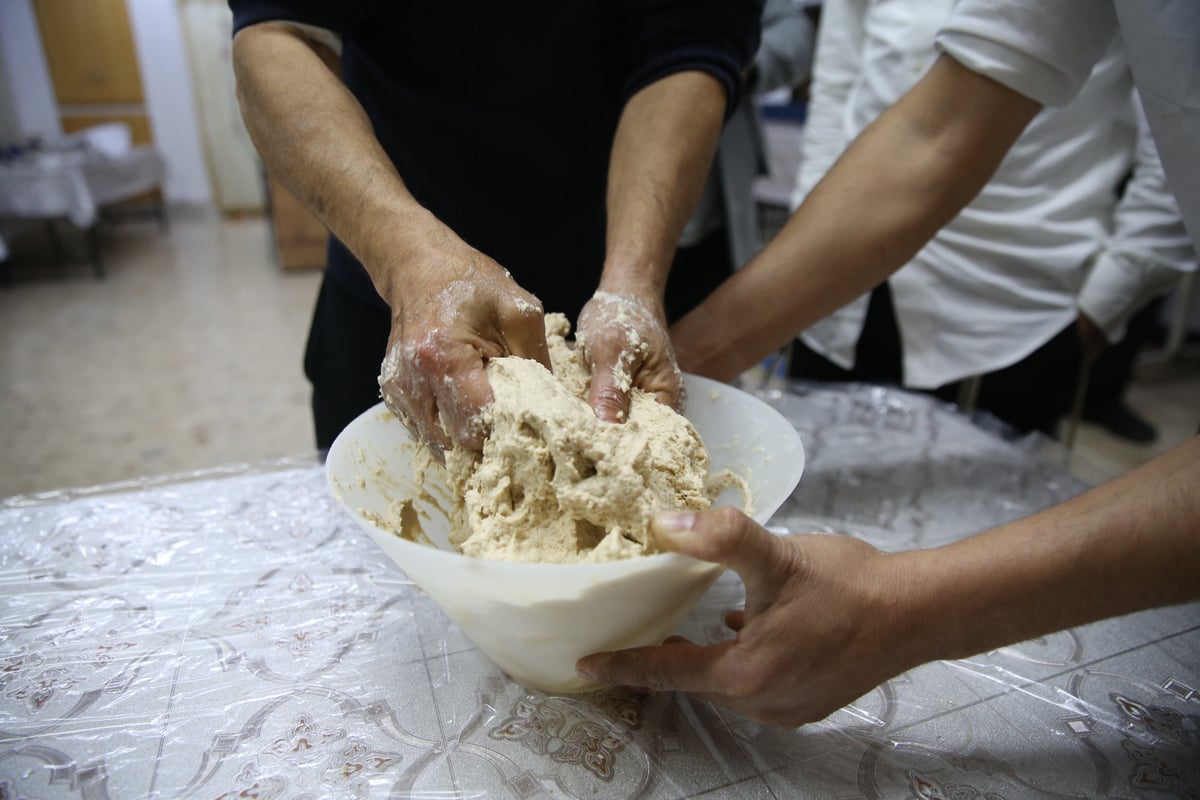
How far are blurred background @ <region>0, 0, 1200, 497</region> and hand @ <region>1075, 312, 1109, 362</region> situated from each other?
26cm

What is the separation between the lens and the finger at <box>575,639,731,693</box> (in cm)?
52

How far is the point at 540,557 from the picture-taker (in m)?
0.54

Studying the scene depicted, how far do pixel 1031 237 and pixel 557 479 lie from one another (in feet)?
3.70

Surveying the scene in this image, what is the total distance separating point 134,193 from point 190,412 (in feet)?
10.4

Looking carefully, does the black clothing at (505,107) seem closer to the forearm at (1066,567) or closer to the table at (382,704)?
the table at (382,704)

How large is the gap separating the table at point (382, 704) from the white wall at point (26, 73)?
6.50 metres

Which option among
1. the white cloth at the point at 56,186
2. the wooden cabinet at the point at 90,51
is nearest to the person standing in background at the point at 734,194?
the white cloth at the point at 56,186

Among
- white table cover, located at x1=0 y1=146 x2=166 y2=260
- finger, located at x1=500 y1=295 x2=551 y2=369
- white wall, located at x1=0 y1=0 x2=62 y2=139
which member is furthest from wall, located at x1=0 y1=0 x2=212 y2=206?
finger, located at x1=500 y1=295 x2=551 y2=369

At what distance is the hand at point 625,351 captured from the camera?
25.9 inches

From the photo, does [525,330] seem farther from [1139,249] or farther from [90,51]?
[90,51]

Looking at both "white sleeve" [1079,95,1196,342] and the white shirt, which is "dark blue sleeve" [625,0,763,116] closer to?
the white shirt

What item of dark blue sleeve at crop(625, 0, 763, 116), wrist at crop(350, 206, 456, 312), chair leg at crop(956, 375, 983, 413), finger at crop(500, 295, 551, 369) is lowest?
chair leg at crop(956, 375, 983, 413)

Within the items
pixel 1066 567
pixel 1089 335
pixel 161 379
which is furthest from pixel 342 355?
pixel 161 379

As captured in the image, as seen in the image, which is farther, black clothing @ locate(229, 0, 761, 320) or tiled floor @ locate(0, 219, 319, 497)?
tiled floor @ locate(0, 219, 319, 497)
